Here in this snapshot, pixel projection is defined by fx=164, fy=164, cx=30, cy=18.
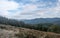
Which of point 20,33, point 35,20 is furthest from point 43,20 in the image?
point 20,33

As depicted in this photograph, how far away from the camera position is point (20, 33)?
12.7ft

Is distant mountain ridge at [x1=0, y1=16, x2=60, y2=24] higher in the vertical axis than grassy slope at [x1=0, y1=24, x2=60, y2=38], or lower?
higher

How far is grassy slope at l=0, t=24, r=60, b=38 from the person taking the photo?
3634 mm

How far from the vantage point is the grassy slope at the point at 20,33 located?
3.63m

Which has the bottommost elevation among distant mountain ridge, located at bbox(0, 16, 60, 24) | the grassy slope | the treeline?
the grassy slope

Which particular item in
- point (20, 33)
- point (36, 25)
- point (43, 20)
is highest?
point (43, 20)

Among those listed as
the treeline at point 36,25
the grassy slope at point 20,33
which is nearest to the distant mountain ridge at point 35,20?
the treeline at point 36,25

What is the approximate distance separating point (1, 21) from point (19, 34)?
1.83 ft

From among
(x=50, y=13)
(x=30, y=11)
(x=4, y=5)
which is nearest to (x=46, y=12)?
(x=50, y=13)

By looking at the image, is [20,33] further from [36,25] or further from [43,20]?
[43,20]

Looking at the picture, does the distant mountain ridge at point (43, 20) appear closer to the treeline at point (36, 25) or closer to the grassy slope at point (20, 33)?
the treeline at point (36, 25)

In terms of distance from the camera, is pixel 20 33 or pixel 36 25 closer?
pixel 36 25

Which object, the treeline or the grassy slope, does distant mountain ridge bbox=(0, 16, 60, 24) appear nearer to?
the treeline

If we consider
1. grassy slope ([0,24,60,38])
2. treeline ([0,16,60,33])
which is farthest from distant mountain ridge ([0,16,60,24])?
grassy slope ([0,24,60,38])
